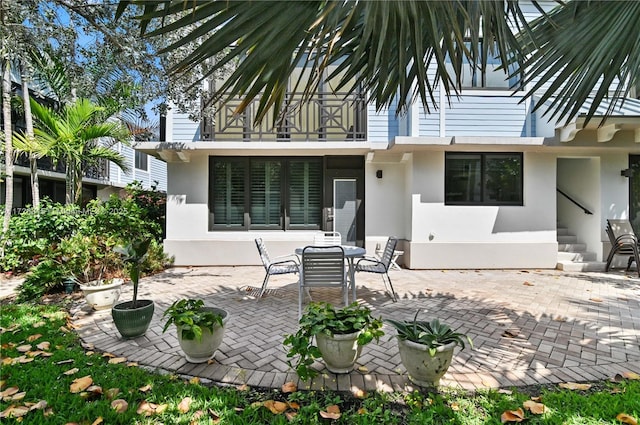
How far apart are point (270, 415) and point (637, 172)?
11151mm

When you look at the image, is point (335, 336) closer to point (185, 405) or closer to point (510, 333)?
point (185, 405)

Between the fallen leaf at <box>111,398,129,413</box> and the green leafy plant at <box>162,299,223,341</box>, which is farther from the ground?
the green leafy plant at <box>162,299,223,341</box>

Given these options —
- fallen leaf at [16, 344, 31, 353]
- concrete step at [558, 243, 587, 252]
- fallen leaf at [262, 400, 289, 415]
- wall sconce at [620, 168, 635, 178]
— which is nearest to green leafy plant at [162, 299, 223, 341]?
fallen leaf at [262, 400, 289, 415]

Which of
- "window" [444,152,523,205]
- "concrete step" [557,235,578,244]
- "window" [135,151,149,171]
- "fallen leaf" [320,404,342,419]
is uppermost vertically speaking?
"window" [135,151,149,171]

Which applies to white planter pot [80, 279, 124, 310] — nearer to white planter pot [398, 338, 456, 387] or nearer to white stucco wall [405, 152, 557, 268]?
white planter pot [398, 338, 456, 387]

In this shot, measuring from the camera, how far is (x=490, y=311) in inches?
184

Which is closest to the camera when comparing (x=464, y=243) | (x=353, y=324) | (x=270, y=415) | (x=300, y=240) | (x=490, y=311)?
(x=270, y=415)

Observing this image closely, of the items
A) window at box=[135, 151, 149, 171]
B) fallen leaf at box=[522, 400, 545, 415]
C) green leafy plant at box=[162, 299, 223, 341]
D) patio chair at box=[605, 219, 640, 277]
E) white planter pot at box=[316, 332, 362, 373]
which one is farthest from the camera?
window at box=[135, 151, 149, 171]

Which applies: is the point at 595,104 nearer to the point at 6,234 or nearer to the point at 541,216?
the point at 541,216

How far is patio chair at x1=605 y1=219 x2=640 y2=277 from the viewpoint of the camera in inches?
284

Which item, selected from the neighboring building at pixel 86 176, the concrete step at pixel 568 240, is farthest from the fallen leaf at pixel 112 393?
the concrete step at pixel 568 240

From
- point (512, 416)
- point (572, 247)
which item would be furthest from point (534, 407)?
point (572, 247)

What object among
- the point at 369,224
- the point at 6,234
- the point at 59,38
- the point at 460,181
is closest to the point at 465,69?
the point at 460,181

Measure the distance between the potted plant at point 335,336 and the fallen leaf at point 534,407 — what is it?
3.94 feet
